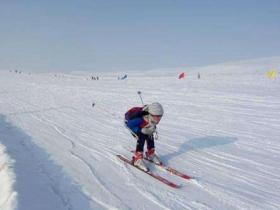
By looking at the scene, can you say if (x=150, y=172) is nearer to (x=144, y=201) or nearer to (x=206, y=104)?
(x=144, y=201)

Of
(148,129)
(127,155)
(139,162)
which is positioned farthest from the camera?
(127,155)

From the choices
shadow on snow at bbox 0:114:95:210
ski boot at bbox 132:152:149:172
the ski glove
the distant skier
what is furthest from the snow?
the ski glove

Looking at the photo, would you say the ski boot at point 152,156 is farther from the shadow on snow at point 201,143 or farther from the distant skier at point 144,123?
the shadow on snow at point 201,143

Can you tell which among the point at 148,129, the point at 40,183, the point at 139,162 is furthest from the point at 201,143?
the point at 40,183

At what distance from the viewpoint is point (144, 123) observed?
319 inches

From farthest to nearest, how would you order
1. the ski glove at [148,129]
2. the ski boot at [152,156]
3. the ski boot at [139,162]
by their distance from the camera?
1. the ski boot at [152,156]
2. the ski glove at [148,129]
3. the ski boot at [139,162]

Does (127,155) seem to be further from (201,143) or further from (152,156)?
(201,143)

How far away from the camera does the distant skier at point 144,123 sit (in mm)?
7898

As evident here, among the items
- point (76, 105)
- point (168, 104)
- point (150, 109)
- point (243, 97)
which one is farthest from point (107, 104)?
point (150, 109)

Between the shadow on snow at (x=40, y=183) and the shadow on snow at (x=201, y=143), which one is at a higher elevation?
the shadow on snow at (x=201, y=143)

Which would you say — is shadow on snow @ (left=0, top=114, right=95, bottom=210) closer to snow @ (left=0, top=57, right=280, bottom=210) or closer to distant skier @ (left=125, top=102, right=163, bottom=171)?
snow @ (left=0, top=57, right=280, bottom=210)

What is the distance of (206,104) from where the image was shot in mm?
18172

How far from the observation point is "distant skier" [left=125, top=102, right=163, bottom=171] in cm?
790

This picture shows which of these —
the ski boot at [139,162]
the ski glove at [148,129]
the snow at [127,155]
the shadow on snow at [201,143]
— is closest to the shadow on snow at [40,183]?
the snow at [127,155]
